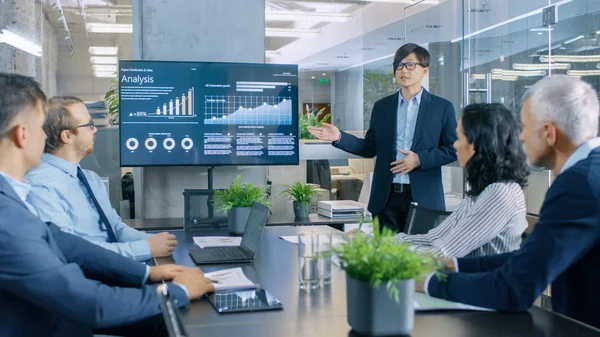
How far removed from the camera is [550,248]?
64.3 inches

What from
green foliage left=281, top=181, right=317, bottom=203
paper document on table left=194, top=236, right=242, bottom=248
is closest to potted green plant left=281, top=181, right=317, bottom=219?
green foliage left=281, top=181, right=317, bottom=203

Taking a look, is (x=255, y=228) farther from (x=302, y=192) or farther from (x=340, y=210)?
(x=340, y=210)

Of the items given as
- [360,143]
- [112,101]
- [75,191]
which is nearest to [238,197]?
[75,191]

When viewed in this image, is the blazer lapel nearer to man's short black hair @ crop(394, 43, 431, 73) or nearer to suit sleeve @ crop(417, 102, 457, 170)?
suit sleeve @ crop(417, 102, 457, 170)

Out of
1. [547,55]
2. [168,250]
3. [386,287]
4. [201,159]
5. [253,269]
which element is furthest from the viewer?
[201,159]

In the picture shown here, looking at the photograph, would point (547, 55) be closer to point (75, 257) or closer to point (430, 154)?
point (430, 154)

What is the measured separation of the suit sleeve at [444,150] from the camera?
3.58 metres

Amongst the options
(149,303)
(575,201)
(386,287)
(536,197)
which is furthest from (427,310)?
(536,197)

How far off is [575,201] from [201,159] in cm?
316

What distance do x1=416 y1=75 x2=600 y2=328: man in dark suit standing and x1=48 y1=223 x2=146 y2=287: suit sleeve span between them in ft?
3.02

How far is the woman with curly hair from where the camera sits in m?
2.16

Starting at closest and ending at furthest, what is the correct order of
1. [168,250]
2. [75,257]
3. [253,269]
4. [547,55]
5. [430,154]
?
[75,257]
[253,269]
[168,250]
[430,154]
[547,55]

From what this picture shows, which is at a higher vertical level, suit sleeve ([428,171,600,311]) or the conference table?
suit sleeve ([428,171,600,311])

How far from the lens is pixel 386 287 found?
4.71 ft
